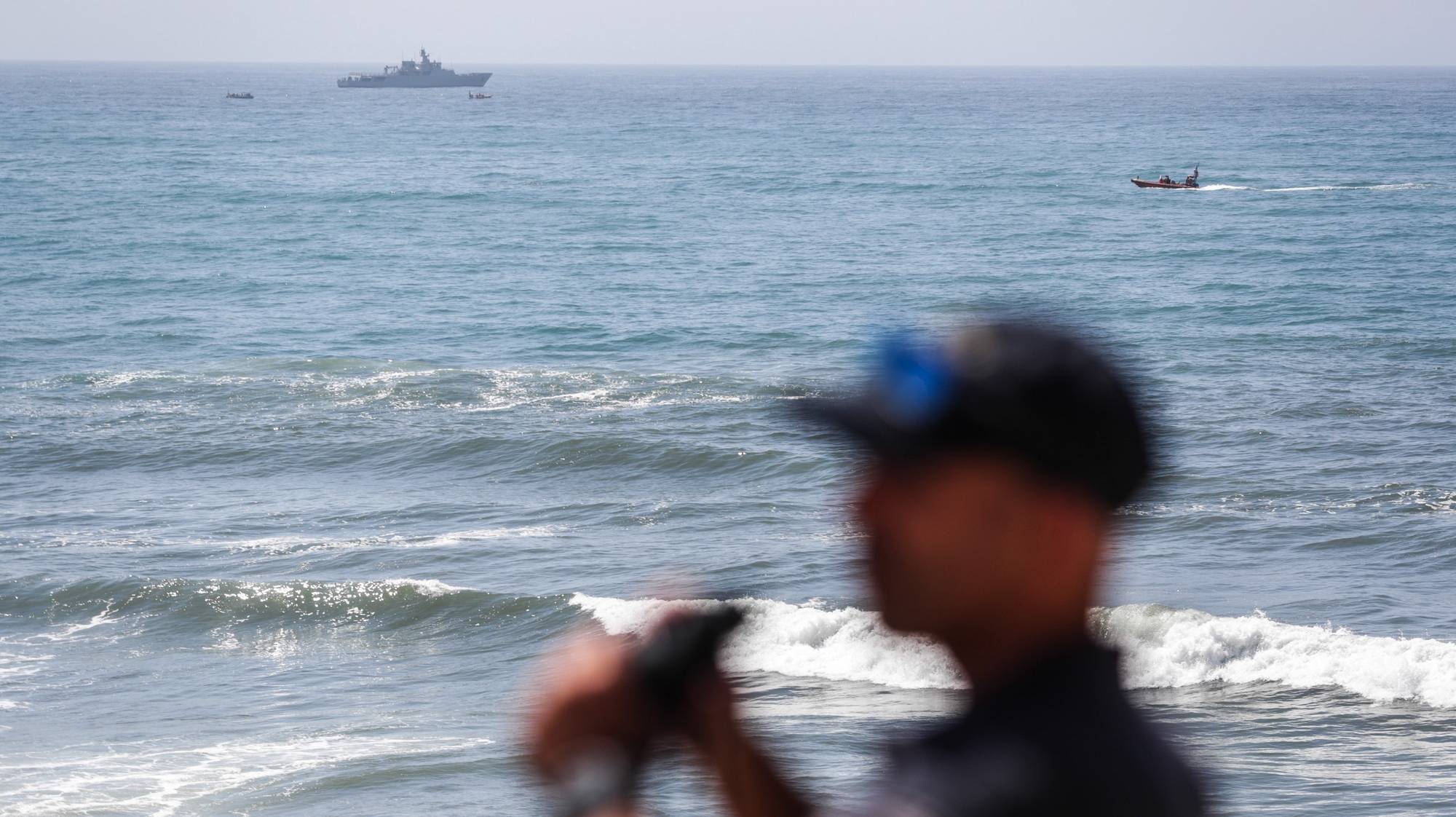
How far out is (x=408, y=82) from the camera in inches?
7185

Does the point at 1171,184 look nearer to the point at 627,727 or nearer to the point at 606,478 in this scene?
the point at 606,478

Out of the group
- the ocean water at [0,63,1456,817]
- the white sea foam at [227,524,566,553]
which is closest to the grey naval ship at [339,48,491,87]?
the ocean water at [0,63,1456,817]

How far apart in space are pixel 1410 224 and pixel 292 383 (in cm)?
3712

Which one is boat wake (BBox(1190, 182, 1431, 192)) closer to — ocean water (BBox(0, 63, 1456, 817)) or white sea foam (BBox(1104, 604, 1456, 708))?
ocean water (BBox(0, 63, 1456, 817))

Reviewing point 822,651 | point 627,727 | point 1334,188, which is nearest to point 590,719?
point 627,727

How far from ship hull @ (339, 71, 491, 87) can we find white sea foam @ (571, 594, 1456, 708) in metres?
176

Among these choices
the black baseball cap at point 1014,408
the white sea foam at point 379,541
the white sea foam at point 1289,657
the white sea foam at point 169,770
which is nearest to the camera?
the black baseball cap at point 1014,408

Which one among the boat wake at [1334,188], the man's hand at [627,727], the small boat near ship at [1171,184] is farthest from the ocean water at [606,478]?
the boat wake at [1334,188]

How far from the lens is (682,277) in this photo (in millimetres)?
41500

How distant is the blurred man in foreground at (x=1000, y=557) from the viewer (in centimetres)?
111

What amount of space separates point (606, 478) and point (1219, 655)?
9377 mm

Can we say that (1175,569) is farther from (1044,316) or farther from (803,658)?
(1044,316)

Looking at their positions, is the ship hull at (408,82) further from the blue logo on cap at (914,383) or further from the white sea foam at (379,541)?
the blue logo on cap at (914,383)

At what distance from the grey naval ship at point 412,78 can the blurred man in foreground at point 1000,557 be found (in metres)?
186
